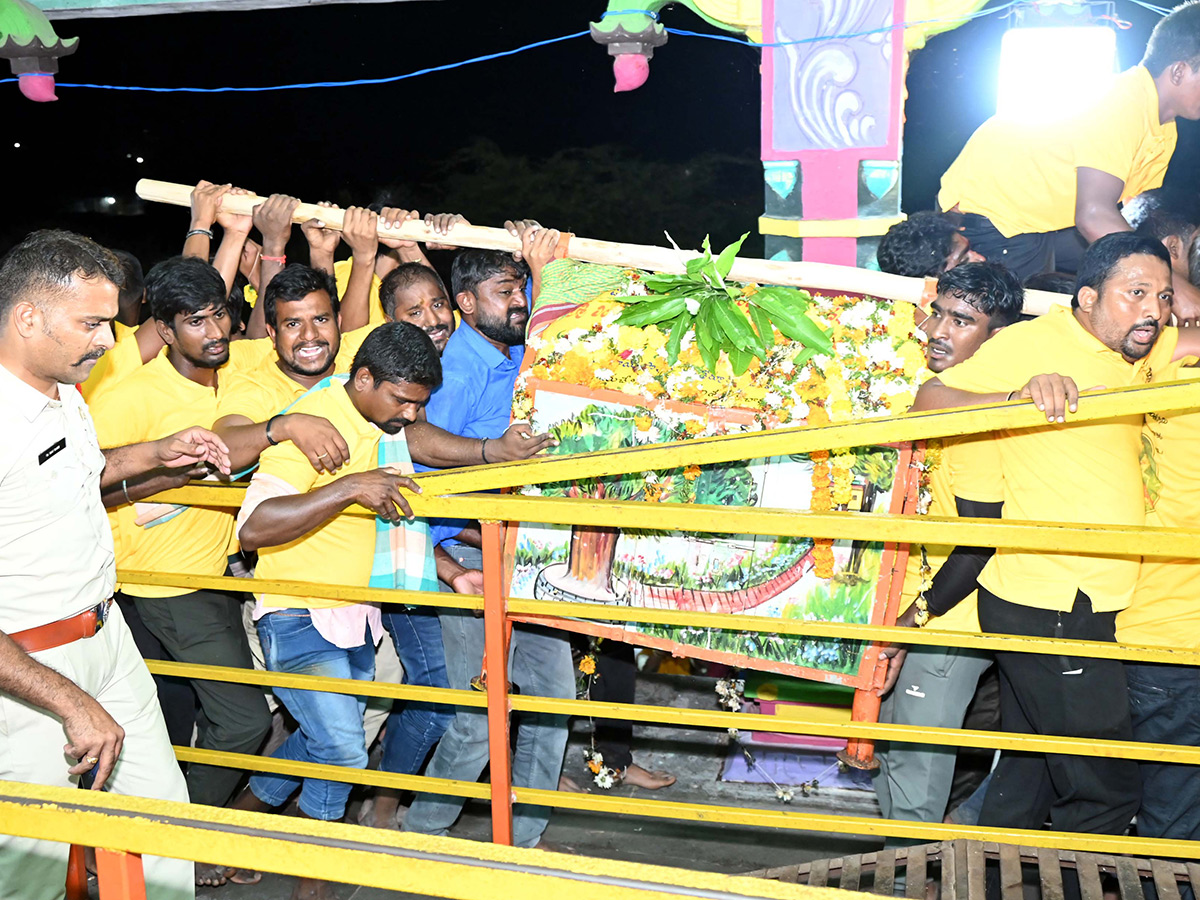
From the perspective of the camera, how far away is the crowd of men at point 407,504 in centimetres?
290

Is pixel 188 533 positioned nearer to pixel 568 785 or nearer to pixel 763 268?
pixel 568 785

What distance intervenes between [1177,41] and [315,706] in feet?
13.6

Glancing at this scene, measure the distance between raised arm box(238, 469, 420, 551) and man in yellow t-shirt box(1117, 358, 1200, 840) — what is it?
7.34ft

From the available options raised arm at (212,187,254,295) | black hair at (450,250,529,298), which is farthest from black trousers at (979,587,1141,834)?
raised arm at (212,187,254,295)

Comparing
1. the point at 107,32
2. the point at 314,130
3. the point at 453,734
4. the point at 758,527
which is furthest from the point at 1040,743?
the point at 107,32

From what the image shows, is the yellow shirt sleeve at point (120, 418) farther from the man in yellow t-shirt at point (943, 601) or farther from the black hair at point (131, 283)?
the man in yellow t-shirt at point (943, 601)

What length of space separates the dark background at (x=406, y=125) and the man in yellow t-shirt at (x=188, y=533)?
10.00 feet

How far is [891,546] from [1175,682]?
3.25ft

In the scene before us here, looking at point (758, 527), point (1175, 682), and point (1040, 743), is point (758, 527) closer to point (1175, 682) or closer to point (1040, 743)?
point (1040, 743)

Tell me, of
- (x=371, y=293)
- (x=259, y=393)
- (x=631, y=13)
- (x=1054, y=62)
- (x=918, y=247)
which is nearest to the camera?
(x=259, y=393)

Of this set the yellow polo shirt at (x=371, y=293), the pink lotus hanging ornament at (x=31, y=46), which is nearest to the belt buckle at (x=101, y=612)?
the yellow polo shirt at (x=371, y=293)

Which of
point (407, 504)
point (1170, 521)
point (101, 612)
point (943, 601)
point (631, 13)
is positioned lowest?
point (943, 601)

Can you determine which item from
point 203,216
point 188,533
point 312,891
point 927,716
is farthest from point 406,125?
point 927,716

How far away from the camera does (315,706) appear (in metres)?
3.76
